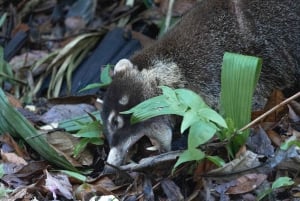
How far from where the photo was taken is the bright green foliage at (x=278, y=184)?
4.39 metres

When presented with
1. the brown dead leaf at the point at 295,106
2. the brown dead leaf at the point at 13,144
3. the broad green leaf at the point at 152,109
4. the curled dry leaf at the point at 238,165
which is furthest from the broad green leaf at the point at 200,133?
the brown dead leaf at the point at 13,144

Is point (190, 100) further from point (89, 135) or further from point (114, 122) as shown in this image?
point (89, 135)

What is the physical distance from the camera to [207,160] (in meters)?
4.81

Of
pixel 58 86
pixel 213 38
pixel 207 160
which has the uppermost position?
pixel 213 38

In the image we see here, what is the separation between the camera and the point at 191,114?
4.48 meters

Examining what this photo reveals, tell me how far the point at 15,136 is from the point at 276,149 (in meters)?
2.13

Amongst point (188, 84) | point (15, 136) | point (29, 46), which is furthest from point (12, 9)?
point (188, 84)

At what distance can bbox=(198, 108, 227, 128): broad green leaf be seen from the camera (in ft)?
14.6

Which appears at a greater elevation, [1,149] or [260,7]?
[260,7]

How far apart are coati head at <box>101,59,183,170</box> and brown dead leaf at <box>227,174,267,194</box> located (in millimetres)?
822

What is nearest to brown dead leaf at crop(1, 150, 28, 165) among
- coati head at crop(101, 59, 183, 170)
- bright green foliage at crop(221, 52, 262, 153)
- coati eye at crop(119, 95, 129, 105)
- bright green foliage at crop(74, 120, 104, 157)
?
bright green foliage at crop(74, 120, 104, 157)

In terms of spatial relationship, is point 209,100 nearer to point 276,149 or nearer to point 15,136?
point 276,149

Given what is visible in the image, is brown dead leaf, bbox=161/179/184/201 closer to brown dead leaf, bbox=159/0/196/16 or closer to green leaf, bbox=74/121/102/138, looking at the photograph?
green leaf, bbox=74/121/102/138

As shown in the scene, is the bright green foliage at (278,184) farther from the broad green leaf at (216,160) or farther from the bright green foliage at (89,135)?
the bright green foliage at (89,135)
